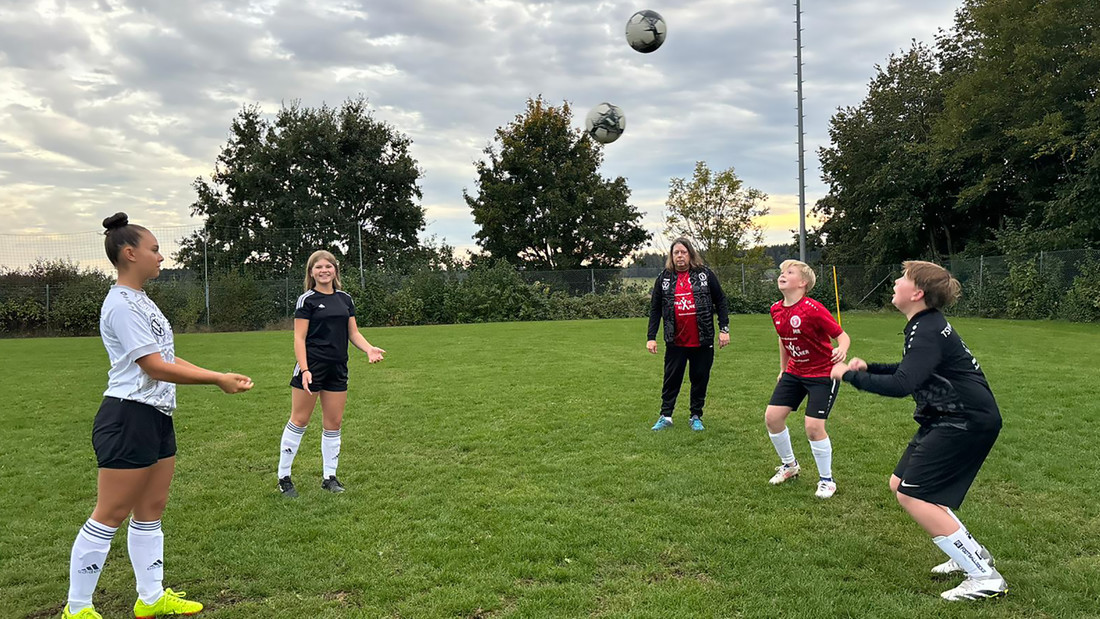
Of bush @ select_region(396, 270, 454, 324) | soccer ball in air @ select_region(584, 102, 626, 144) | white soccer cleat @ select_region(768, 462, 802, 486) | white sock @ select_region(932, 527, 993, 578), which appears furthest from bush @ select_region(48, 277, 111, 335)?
white sock @ select_region(932, 527, 993, 578)

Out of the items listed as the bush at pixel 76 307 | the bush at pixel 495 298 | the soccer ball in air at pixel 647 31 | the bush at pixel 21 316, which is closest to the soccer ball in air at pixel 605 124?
the soccer ball in air at pixel 647 31

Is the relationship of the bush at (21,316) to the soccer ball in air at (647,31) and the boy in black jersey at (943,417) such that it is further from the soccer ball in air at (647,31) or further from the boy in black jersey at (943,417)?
the boy in black jersey at (943,417)

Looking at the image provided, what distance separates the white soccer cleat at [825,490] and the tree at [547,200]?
118 ft

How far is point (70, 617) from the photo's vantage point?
3148 mm

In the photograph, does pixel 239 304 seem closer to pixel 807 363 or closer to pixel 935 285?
pixel 807 363

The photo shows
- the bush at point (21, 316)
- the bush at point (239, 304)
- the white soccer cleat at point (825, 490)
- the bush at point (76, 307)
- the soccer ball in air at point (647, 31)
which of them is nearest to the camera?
the white soccer cleat at point (825, 490)

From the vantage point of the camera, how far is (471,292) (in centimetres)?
2822

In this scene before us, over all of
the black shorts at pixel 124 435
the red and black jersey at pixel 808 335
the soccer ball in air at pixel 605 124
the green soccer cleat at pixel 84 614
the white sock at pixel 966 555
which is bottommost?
the green soccer cleat at pixel 84 614

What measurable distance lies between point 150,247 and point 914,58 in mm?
37166

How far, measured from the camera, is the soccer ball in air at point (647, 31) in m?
12.6

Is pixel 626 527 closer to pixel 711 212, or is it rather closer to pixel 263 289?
pixel 263 289

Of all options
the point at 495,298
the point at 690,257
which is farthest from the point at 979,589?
the point at 495,298

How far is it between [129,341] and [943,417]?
3911 millimetres

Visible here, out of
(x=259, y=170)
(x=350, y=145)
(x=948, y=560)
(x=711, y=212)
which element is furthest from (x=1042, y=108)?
(x=259, y=170)
